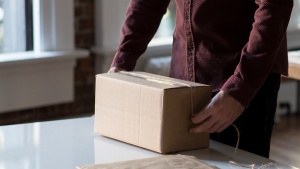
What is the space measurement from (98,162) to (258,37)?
522 millimetres

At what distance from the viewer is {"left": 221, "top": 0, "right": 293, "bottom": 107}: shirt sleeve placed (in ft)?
5.78

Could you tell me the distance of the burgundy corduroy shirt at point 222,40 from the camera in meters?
1.77

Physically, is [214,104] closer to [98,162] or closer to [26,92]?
[98,162]

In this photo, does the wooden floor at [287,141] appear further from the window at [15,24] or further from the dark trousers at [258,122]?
the dark trousers at [258,122]

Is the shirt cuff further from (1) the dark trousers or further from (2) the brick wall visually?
(2) the brick wall

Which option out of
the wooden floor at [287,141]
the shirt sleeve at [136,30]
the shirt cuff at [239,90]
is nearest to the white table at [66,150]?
the shirt cuff at [239,90]

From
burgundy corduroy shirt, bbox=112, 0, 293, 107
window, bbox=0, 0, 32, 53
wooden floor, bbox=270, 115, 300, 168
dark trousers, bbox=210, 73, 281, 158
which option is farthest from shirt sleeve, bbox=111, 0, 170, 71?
wooden floor, bbox=270, 115, 300, 168

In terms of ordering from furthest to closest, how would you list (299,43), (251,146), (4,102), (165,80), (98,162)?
(299,43)
(4,102)
(251,146)
(165,80)
(98,162)

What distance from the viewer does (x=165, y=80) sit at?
69.7 inches

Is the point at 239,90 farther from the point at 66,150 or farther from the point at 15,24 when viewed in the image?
the point at 15,24

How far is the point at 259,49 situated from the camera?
5.83ft

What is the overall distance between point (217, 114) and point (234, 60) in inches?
10.5

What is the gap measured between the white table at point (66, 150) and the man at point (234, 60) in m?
0.09

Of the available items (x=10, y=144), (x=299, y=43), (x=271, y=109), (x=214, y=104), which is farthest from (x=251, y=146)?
(x=299, y=43)
